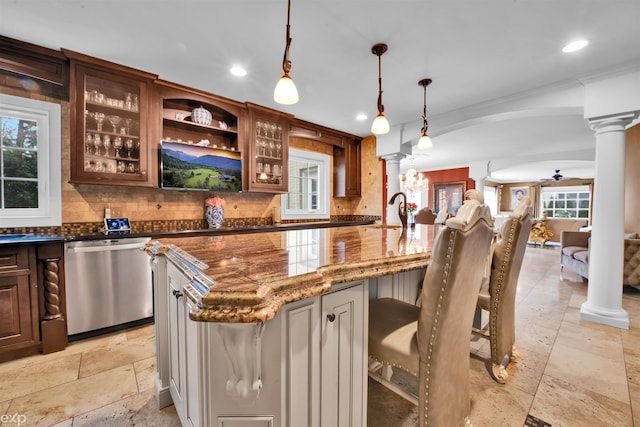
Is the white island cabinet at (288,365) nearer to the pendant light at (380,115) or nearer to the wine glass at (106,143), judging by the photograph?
the pendant light at (380,115)

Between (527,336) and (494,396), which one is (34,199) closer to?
(494,396)

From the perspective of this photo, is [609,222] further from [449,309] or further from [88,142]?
[88,142]

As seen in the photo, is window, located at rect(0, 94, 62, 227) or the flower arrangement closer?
window, located at rect(0, 94, 62, 227)

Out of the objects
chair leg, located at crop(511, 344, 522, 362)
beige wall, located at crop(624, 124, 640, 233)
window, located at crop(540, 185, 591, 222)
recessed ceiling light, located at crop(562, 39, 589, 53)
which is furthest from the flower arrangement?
window, located at crop(540, 185, 591, 222)

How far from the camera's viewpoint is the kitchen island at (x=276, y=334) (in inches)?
25.4

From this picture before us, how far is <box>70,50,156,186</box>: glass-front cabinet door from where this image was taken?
2402mm

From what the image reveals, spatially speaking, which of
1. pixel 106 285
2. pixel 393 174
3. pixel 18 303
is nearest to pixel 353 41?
pixel 393 174

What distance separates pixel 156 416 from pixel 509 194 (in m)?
13.7

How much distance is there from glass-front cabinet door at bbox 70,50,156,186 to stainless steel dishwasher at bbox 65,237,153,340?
2.17ft

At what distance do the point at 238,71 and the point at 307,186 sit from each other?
8.06ft

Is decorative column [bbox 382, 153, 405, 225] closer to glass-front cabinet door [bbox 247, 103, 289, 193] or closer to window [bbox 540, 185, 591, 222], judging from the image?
glass-front cabinet door [bbox 247, 103, 289, 193]

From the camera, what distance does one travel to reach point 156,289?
142cm

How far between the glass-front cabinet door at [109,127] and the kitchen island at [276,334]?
2.06 metres

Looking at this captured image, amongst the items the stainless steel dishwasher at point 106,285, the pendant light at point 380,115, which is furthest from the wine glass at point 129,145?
the pendant light at point 380,115
